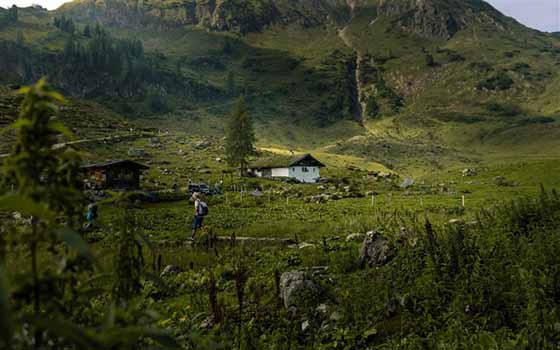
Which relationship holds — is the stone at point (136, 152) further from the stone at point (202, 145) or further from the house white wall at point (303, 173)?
the house white wall at point (303, 173)

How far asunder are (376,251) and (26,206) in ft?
39.3

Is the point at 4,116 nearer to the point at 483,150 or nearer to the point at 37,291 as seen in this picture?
the point at 37,291

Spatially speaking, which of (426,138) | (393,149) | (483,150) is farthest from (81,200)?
(426,138)

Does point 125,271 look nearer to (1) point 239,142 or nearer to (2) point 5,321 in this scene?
(2) point 5,321

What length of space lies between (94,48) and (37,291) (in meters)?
206

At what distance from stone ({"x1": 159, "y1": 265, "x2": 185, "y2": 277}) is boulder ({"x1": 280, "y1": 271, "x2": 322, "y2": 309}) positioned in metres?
5.09

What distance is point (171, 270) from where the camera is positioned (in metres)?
14.5

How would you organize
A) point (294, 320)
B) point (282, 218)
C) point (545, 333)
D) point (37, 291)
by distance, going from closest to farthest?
point (37, 291) → point (545, 333) → point (294, 320) → point (282, 218)

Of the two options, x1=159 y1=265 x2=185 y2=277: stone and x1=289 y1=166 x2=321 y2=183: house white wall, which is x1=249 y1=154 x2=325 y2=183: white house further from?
x1=159 y1=265 x2=185 y2=277: stone

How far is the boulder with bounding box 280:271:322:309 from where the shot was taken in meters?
9.21

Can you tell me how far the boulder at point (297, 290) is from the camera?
30.2ft

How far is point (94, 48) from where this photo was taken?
604 feet

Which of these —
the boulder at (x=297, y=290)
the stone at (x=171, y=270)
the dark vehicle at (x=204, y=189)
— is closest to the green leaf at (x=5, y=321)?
the boulder at (x=297, y=290)

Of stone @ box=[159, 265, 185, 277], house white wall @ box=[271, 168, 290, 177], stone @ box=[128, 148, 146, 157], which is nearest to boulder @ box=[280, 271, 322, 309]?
stone @ box=[159, 265, 185, 277]
